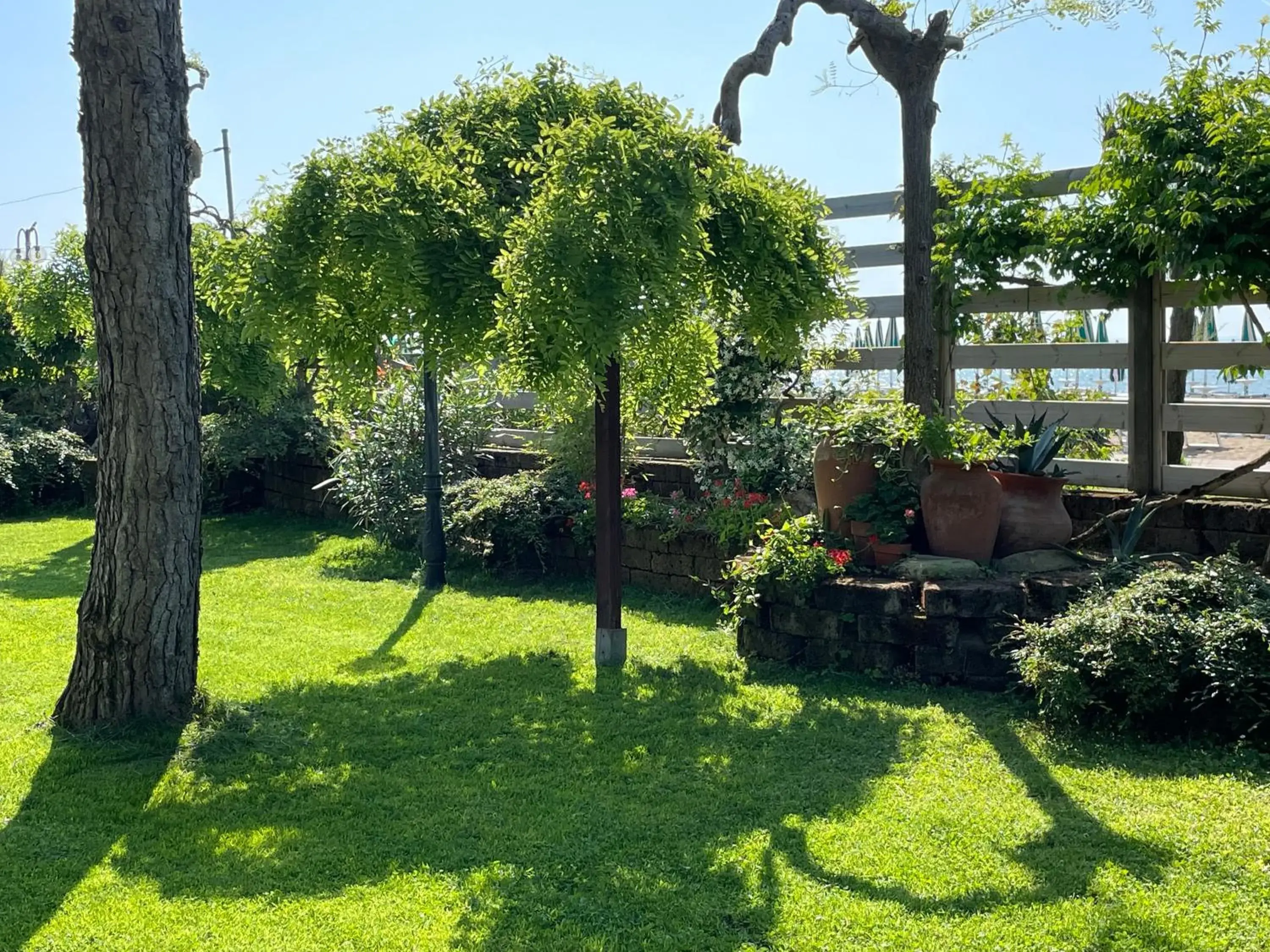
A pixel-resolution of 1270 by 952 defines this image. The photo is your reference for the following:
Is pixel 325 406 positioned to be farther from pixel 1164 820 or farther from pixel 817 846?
pixel 1164 820

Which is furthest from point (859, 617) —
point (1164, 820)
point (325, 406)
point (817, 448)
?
point (325, 406)

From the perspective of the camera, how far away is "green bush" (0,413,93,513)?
15039 mm

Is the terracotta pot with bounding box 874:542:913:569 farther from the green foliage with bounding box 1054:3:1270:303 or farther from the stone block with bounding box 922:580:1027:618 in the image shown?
the green foliage with bounding box 1054:3:1270:303

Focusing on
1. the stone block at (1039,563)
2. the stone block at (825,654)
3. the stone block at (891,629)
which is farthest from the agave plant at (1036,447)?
the stone block at (825,654)

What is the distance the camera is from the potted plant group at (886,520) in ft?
21.6

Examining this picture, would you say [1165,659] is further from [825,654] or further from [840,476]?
[840,476]

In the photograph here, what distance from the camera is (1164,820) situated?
404cm

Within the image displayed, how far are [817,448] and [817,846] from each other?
135 inches

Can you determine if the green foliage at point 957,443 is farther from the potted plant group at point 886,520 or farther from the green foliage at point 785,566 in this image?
the green foliage at point 785,566

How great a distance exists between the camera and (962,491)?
6.35 metres

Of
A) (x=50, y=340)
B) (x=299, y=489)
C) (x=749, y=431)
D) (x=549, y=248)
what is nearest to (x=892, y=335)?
(x=749, y=431)

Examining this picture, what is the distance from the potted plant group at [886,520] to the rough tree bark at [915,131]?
0.59 m

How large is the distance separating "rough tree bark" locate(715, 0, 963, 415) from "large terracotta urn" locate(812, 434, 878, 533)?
0.56m

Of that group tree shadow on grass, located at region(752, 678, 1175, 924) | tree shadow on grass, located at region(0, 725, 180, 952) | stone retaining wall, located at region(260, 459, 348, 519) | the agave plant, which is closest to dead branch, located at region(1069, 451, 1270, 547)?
the agave plant
